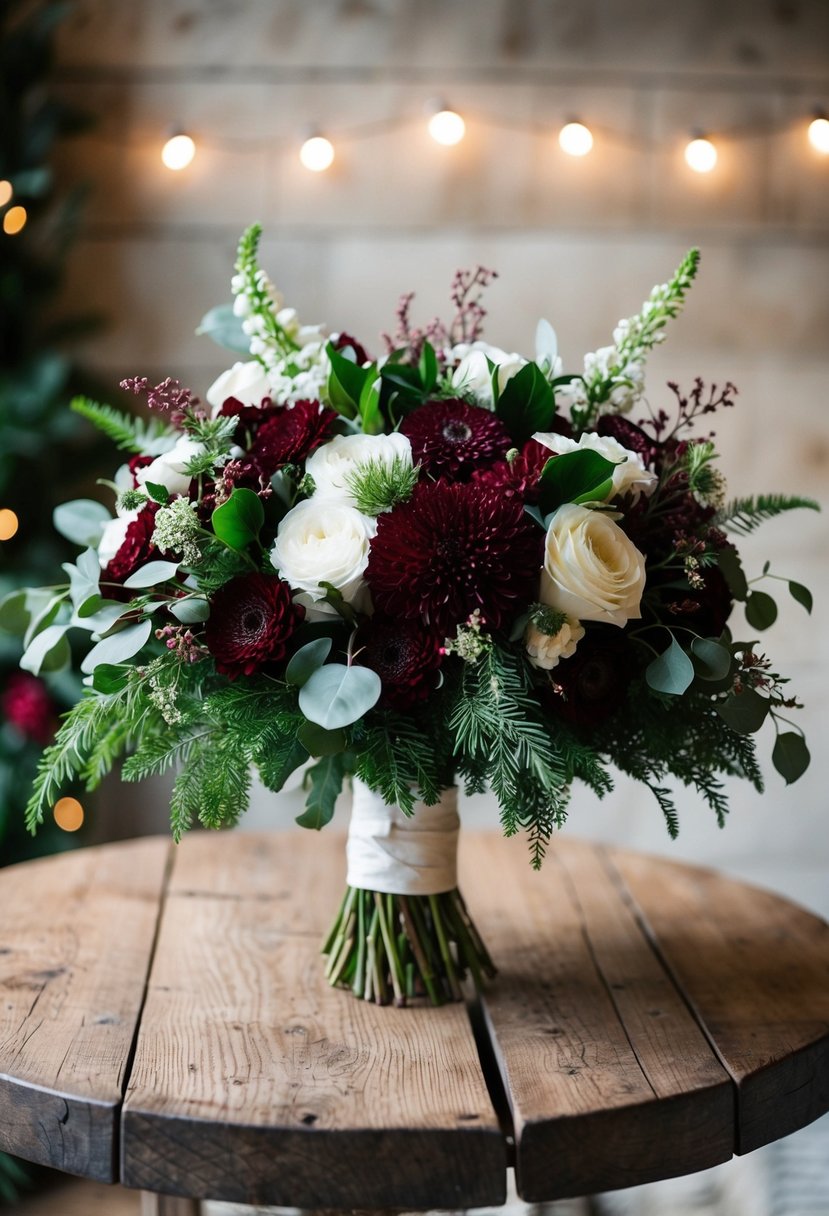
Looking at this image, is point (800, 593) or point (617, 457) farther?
point (800, 593)

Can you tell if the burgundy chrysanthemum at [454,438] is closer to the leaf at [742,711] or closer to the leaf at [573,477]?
the leaf at [573,477]

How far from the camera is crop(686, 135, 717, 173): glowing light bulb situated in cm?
205

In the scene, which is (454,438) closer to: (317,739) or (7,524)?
(317,739)

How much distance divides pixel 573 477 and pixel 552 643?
13 centimetres

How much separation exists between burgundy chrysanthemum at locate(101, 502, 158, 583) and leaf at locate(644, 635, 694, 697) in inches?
15.9

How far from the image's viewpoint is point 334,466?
909mm

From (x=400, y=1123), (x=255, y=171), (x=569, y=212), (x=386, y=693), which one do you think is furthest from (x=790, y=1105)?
(x=255, y=171)

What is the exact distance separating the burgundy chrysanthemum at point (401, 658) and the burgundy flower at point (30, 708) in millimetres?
1095

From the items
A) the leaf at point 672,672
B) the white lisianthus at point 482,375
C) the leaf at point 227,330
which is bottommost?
the leaf at point 672,672

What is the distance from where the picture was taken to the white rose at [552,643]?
0.86 meters

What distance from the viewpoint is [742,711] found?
0.92m

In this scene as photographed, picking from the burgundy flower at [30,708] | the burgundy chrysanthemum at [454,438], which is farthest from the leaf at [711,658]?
the burgundy flower at [30,708]

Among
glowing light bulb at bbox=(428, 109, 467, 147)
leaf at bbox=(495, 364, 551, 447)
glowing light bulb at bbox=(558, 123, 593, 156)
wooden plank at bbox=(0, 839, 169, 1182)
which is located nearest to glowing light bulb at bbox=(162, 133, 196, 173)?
glowing light bulb at bbox=(428, 109, 467, 147)

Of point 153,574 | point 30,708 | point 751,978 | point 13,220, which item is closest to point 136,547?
point 153,574
